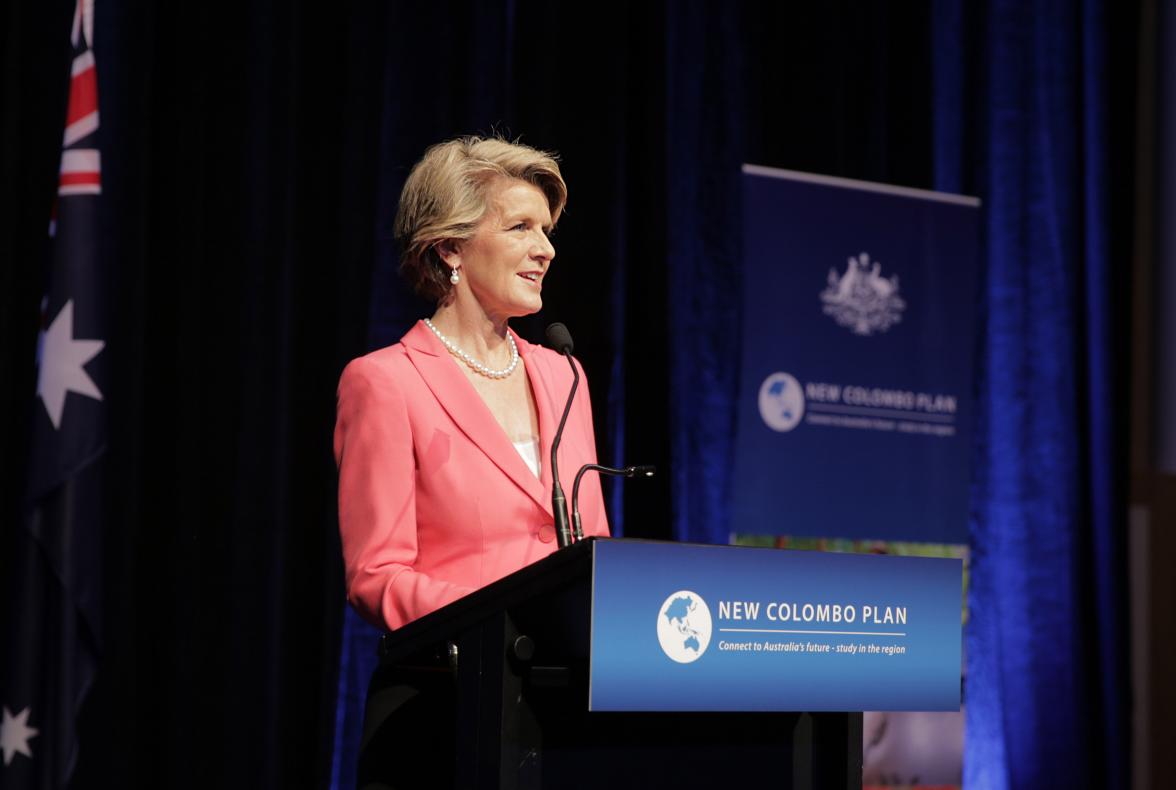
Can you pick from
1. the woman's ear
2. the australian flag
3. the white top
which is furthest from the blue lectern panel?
the australian flag

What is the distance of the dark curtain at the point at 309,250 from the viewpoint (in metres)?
3.63

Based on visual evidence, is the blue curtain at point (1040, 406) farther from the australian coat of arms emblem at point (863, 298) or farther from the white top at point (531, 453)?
the white top at point (531, 453)

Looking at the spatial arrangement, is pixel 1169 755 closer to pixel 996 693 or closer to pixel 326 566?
pixel 996 693

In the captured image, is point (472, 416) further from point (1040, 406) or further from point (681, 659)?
point (1040, 406)

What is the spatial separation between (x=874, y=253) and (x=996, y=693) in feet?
5.43

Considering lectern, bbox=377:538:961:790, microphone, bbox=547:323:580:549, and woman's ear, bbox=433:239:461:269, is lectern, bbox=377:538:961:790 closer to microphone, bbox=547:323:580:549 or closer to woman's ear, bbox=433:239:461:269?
microphone, bbox=547:323:580:549

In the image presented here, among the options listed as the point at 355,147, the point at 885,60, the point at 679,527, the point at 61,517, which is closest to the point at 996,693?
A: the point at 679,527

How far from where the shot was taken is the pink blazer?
6.93ft

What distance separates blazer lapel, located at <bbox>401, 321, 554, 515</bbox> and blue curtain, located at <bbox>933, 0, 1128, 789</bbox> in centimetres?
315

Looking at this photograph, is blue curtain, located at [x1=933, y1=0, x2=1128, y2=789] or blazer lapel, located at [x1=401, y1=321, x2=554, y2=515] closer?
blazer lapel, located at [x1=401, y1=321, x2=554, y2=515]

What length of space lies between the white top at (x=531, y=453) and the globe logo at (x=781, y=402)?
2.02 meters

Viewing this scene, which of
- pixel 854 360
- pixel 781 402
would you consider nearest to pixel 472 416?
pixel 781 402

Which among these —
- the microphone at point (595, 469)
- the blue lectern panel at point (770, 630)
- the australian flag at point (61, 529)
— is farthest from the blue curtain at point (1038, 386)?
the blue lectern panel at point (770, 630)

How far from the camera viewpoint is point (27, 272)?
11.8 ft
